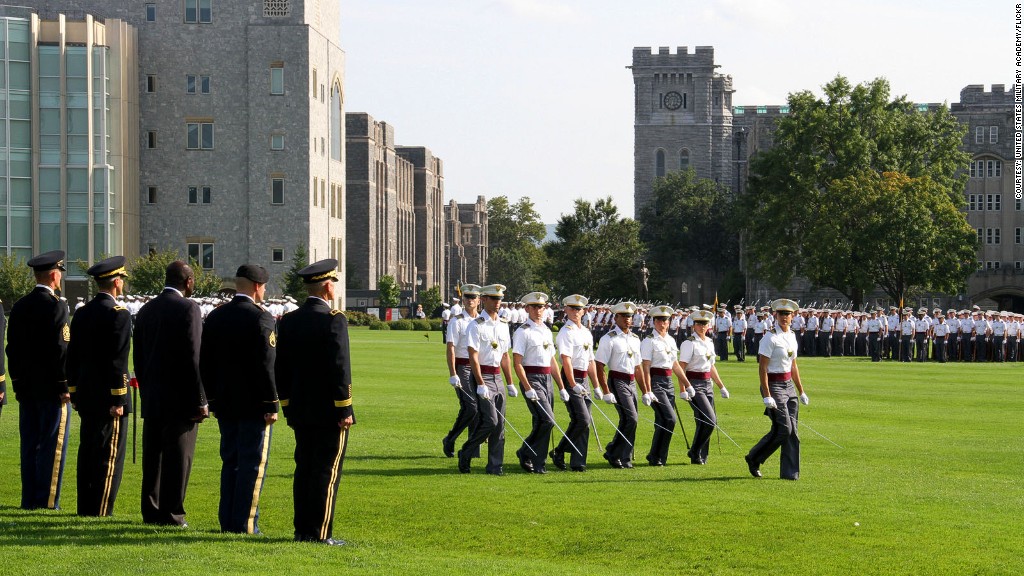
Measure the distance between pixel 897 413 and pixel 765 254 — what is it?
177ft

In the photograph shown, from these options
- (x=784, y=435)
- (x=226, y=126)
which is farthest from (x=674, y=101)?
(x=784, y=435)

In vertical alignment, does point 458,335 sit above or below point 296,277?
below

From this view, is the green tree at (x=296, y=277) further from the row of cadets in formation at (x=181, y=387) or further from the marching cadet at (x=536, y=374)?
the row of cadets in formation at (x=181, y=387)

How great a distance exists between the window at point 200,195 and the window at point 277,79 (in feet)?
24.4

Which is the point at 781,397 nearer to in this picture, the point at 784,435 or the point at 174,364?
the point at 784,435

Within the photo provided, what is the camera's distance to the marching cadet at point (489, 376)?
A: 15.4 m

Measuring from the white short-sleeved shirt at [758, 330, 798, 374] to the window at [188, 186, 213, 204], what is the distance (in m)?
73.1

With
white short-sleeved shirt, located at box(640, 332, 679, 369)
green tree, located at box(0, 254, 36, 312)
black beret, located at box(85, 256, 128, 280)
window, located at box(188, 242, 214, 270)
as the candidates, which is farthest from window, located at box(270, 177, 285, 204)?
black beret, located at box(85, 256, 128, 280)

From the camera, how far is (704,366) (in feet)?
56.0

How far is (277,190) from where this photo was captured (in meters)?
84.8

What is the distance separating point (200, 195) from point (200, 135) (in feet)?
12.2

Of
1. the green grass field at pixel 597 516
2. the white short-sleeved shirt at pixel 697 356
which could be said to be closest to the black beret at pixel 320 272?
the green grass field at pixel 597 516

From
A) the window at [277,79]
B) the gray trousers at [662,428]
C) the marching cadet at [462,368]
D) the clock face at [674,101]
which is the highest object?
the clock face at [674,101]

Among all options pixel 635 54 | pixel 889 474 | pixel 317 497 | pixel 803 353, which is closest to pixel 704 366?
pixel 889 474
